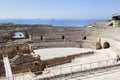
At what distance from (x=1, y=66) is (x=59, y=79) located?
289 inches

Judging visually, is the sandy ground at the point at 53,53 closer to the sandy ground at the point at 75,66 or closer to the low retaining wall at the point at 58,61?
the low retaining wall at the point at 58,61

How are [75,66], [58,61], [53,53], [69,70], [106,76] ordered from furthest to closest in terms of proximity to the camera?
[53,53], [58,61], [75,66], [69,70], [106,76]

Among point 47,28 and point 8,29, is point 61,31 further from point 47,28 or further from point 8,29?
point 8,29

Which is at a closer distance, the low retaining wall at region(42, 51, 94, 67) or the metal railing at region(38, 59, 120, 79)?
the metal railing at region(38, 59, 120, 79)

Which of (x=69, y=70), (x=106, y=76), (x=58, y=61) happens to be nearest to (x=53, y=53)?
(x=58, y=61)

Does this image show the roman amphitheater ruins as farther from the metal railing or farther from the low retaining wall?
the metal railing

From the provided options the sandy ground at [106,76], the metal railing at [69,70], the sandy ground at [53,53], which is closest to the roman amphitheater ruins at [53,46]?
the sandy ground at [53,53]

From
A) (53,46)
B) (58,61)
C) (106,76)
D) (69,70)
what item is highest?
(106,76)

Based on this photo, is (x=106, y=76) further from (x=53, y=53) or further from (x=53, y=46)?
(x=53, y=46)

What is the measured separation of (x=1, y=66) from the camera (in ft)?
53.9

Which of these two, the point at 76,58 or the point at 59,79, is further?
the point at 76,58

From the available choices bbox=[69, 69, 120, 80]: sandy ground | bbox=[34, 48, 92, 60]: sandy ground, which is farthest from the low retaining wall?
bbox=[69, 69, 120, 80]: sandy ground

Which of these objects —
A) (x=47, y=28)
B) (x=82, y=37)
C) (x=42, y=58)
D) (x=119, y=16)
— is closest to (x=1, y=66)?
(x=42, y=58)

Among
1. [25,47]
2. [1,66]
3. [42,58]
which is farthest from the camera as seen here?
[25,47]
